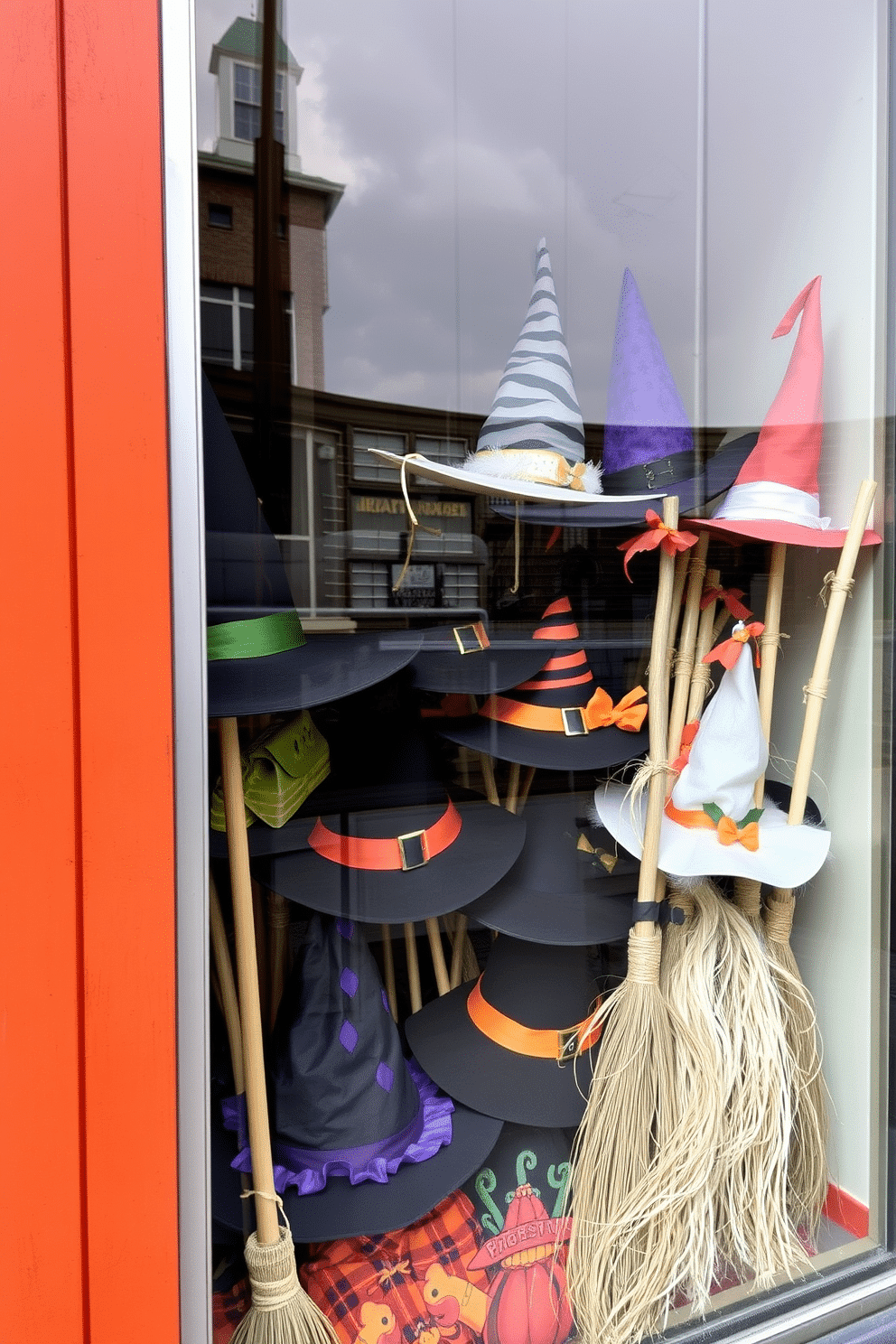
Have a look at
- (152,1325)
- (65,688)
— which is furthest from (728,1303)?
(65,688)

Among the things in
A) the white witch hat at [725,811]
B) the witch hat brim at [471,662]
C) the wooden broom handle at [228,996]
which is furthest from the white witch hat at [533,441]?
the wooden broom handle at [228,996]

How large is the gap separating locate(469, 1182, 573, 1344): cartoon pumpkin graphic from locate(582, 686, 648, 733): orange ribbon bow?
682 millimetres

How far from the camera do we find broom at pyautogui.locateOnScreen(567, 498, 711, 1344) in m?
1.07

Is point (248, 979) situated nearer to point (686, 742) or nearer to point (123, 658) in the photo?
point (123, 658)

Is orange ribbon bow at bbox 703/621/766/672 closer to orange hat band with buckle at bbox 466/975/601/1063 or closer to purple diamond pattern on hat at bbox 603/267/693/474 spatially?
purple diamond pattern on hat at bbox 603/267/693/474

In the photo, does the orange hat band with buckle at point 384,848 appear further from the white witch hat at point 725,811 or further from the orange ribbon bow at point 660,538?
the orange ribbon bow at point 660,538

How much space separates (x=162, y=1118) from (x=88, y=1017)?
13 centimetres

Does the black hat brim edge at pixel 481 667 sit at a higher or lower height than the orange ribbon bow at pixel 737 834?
higher

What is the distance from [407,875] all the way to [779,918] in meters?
0.63

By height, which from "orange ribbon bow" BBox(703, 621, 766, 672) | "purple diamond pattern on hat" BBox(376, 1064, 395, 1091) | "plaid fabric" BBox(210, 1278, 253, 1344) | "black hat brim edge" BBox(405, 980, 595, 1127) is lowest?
"plaid fabric" BBox(210, 1278, 253, 1344)

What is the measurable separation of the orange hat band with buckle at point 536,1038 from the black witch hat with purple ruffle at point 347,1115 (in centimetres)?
12

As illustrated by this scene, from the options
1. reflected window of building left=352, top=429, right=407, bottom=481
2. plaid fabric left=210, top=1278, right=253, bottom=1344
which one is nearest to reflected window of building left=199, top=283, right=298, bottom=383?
reflected window of building left=352, top=429, right=407, bottom=481

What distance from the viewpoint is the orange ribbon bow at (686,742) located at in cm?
121

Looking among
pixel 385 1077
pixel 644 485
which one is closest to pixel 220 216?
pixel 644 485
